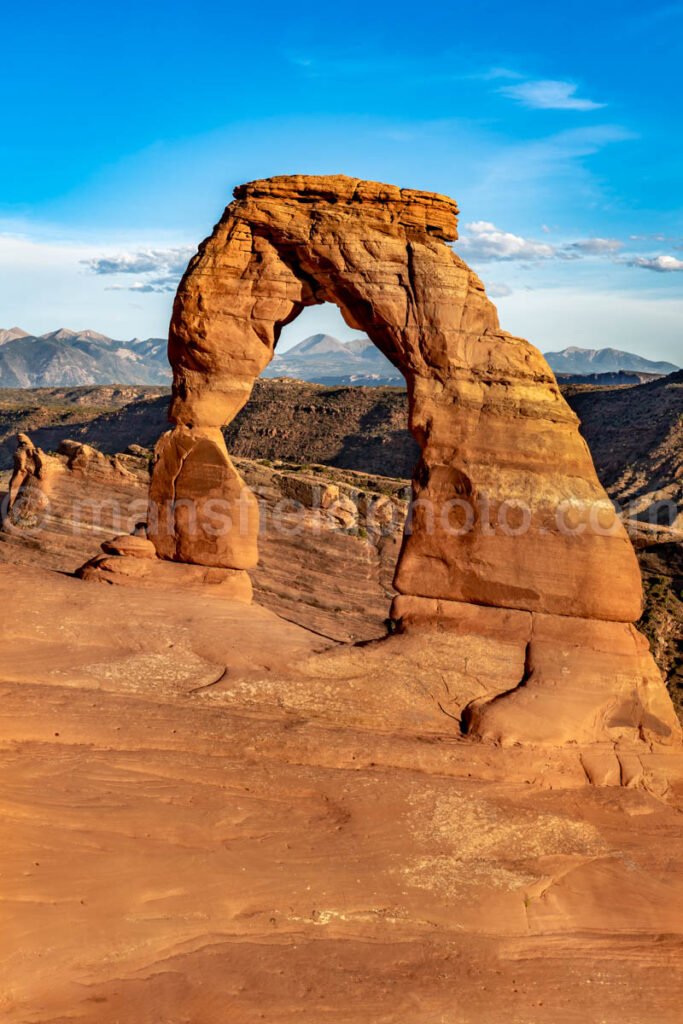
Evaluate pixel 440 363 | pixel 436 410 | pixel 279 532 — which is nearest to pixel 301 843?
pixel 436 410

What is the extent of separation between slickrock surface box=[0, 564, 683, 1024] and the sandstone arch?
45.8 inches

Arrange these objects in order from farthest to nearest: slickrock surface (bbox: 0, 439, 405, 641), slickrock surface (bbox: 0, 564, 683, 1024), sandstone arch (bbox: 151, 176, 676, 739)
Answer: slickrock surface (bbox: 0, 439, 405, 641) < sandstone arch (bbox: 151, 176, 676, 739) < slickrock surface (bbox: 0, 564, 683, 1024)

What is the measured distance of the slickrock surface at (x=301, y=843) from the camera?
970 cm

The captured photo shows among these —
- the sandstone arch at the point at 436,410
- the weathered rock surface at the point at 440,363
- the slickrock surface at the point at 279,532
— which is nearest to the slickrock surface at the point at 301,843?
the sandstone arch at the point at 436,410

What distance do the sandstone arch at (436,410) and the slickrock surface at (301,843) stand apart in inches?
45.8

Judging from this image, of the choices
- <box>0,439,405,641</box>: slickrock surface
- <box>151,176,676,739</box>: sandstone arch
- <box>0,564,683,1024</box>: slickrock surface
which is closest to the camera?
<box>0,564,683,1024</box>: slickrock surface

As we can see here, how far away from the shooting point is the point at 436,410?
55.7 ft

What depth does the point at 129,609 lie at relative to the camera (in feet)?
54.6

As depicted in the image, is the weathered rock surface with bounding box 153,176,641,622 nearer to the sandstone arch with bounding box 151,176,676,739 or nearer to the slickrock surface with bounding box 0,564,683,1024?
the sandstone arch with bounding box 151,176,676,739

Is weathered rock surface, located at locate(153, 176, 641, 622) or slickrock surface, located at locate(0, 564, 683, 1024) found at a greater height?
weathered rock surface, located at locate(153, 176, 641, 622)

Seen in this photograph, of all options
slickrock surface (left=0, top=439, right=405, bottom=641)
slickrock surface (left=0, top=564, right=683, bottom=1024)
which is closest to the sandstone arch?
slickrock surface (left=0, top=564, right=683, bottom=1024)

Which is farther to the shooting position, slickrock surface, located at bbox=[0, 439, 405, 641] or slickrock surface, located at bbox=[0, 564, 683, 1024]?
slickrock surface, located at bbox=[0, 439, 405, 641]

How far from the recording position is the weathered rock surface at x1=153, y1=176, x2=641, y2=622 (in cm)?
1623

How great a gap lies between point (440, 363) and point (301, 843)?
8.56 metres
